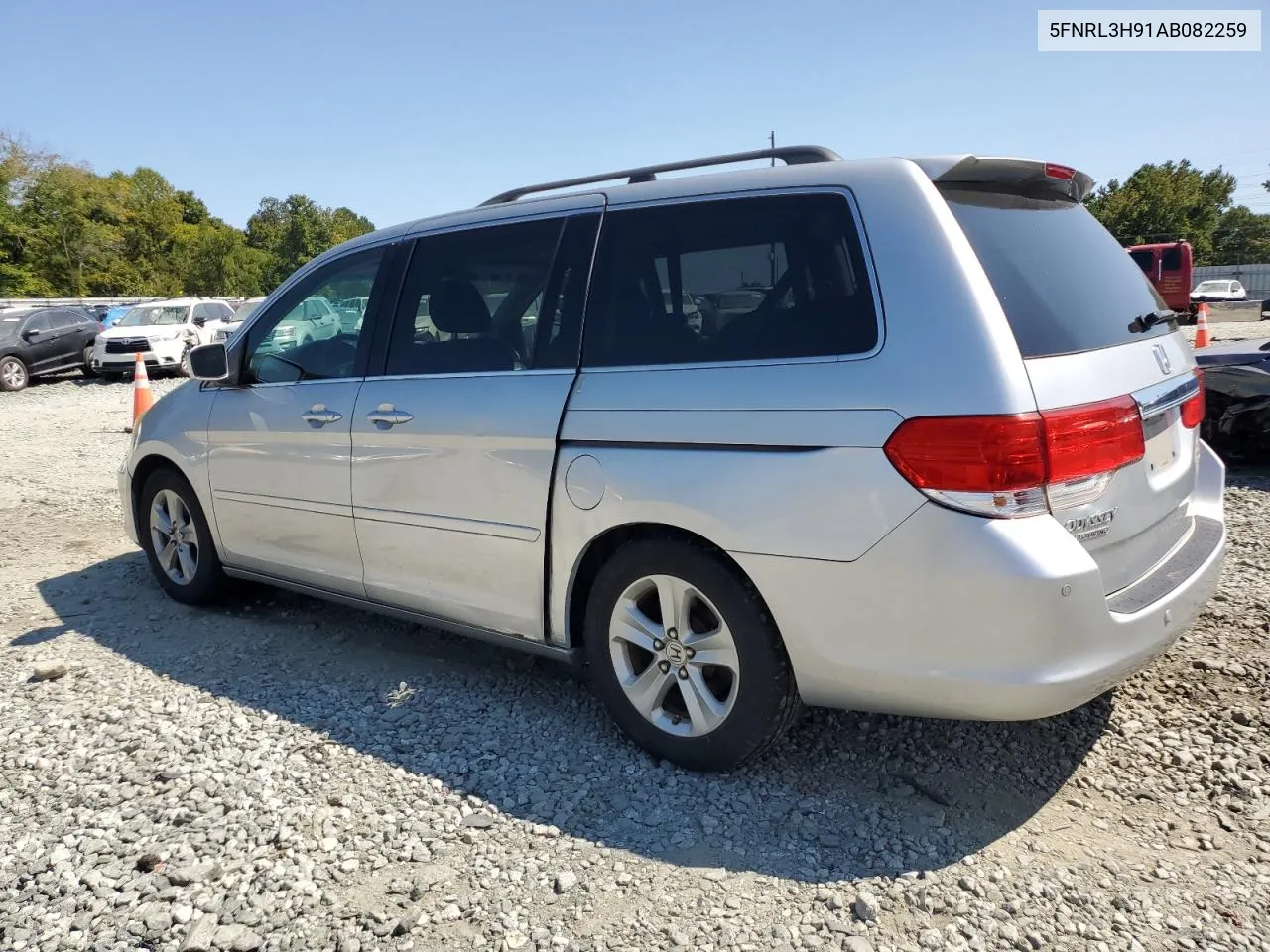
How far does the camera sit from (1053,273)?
2.83 meters

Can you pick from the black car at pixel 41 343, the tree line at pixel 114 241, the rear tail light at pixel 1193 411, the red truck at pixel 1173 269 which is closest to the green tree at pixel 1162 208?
the red truck at pixel 1173 269

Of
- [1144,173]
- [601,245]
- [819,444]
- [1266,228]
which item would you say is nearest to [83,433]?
[601,245]

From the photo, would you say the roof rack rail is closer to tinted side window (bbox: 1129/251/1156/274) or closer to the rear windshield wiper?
the rear windshield wiper

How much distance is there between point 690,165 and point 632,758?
2173mm

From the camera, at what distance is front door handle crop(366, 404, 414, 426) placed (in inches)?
146

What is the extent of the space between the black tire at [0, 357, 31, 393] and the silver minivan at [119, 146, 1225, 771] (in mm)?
18810

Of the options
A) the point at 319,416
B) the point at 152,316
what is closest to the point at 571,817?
the point at 319,416

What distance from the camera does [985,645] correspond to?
97.1 inches

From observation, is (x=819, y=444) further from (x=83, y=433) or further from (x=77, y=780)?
(x=83, y=433)

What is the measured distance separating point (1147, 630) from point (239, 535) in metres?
3.97

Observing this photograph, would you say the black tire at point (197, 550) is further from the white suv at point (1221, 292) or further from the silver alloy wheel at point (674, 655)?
the white suv at point (1221, 292)

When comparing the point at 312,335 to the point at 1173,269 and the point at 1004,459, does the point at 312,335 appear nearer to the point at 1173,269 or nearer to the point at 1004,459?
the point at 1004,459

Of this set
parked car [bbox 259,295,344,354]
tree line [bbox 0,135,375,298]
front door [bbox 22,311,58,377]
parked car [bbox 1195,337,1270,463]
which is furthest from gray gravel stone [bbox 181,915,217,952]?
tree line [bbox 0,135,375,298]

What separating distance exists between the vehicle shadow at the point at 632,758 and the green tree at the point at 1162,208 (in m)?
60.5
